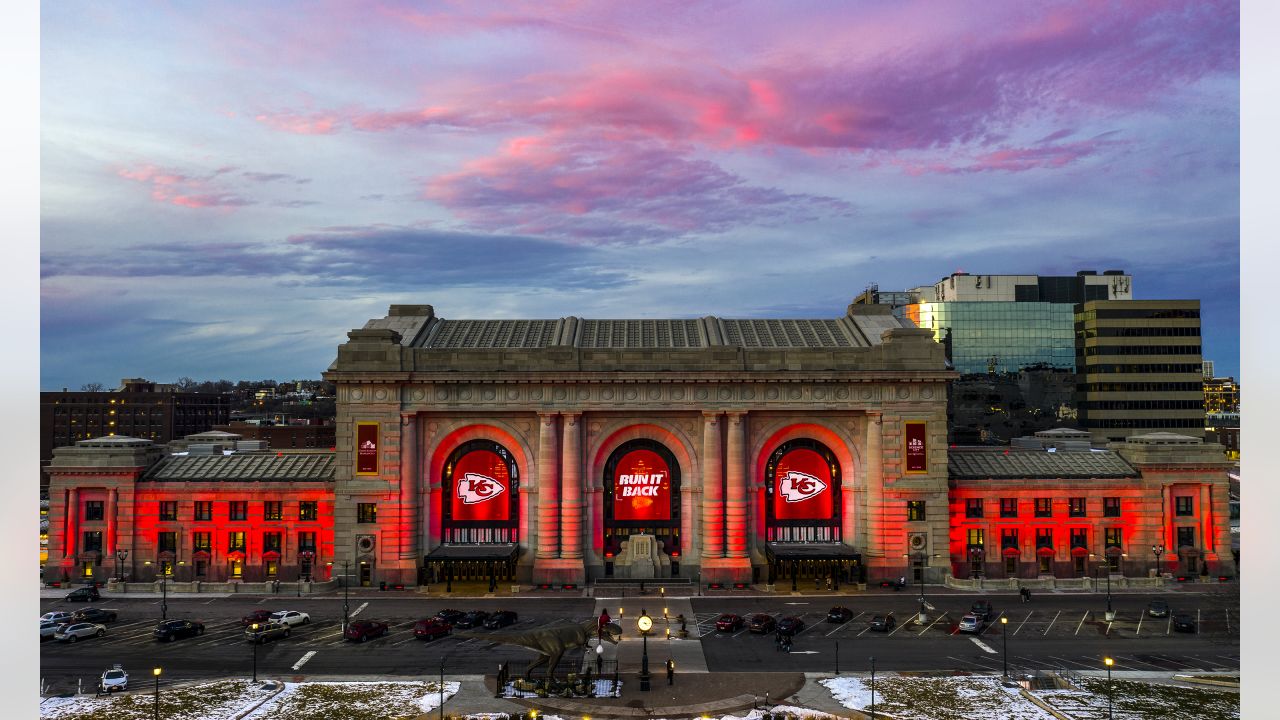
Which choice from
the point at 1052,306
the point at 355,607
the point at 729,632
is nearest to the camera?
the point at 729,632

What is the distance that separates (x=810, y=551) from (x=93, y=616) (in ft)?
193

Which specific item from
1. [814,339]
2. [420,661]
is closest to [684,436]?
[814,339]

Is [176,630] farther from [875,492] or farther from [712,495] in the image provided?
[875,492]

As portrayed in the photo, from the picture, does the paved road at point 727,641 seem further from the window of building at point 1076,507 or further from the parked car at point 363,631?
the window of building at point 1076,507

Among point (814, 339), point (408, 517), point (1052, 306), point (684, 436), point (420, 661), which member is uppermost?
point (1052, 306)

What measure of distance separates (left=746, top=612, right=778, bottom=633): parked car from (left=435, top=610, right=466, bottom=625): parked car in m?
22.2

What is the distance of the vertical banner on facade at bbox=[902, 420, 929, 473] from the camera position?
282ft

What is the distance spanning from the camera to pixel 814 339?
93812 millimetres

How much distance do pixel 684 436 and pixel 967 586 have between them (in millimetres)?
28944

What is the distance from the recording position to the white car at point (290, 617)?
68.3m

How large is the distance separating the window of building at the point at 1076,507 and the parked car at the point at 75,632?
84048 millimetres

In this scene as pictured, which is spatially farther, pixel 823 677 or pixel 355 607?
pixel 355 607

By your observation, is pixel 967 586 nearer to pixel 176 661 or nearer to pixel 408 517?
pixel 408 517

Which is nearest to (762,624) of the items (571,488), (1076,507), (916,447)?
(571,488)
